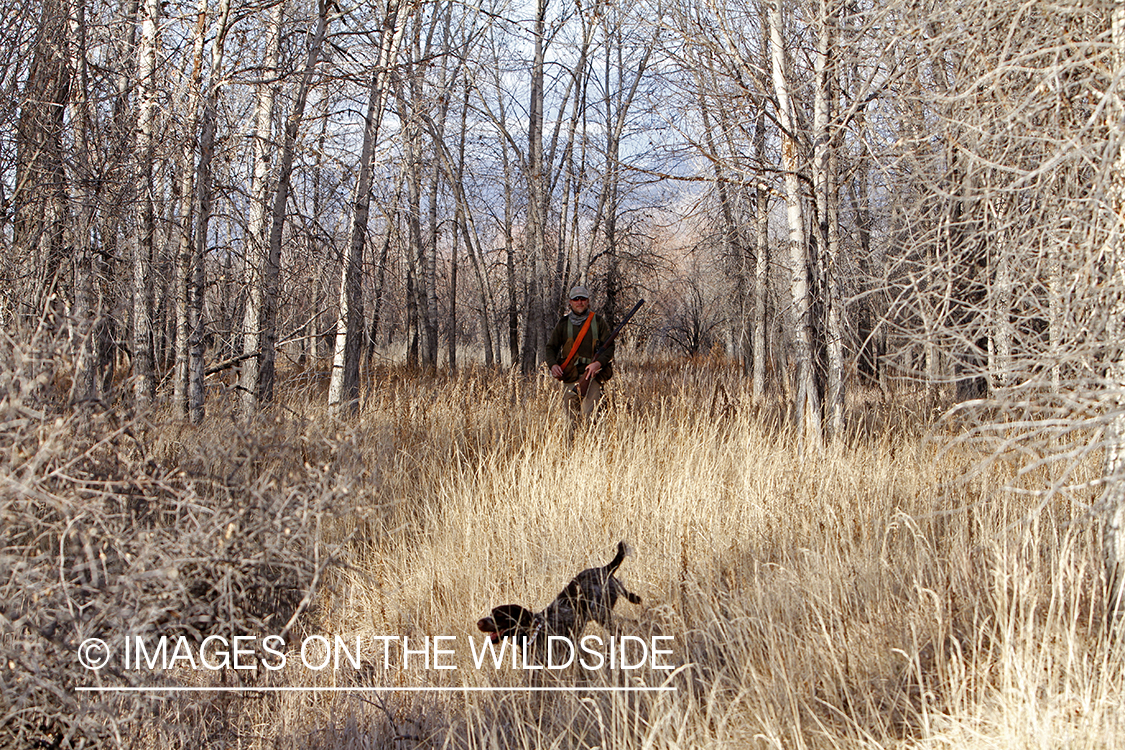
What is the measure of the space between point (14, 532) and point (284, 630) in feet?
2.67

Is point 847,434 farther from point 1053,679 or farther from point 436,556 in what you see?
point 1053,679

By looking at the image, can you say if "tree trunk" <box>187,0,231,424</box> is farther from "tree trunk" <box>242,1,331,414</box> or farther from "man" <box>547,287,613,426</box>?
"man" <box>547,287,613,426</box>

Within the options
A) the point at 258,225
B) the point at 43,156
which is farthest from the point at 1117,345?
the point at 258,225

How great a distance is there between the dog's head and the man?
3700 mm

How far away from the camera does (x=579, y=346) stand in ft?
21.7

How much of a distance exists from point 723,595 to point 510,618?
90 centimetres

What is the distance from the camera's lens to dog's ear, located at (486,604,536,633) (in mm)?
2746

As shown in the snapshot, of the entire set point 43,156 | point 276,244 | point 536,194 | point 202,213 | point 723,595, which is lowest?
point 723,595

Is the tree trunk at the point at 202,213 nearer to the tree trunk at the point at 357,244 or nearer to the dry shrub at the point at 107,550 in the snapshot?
the tree trunk at the point at 357,244

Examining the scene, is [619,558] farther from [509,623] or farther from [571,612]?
[509,623]

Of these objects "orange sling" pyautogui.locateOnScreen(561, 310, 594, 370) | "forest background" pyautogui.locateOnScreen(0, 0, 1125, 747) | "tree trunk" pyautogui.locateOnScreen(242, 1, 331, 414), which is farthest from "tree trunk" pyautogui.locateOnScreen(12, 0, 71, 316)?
"orange sling" pyautogui.locateOnScreen(561, 310, 594, 370)

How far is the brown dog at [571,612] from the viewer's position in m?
2.75

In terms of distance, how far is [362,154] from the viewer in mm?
6527

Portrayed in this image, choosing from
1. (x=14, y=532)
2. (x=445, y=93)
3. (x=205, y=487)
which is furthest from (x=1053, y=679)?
(x=445, y=93)
